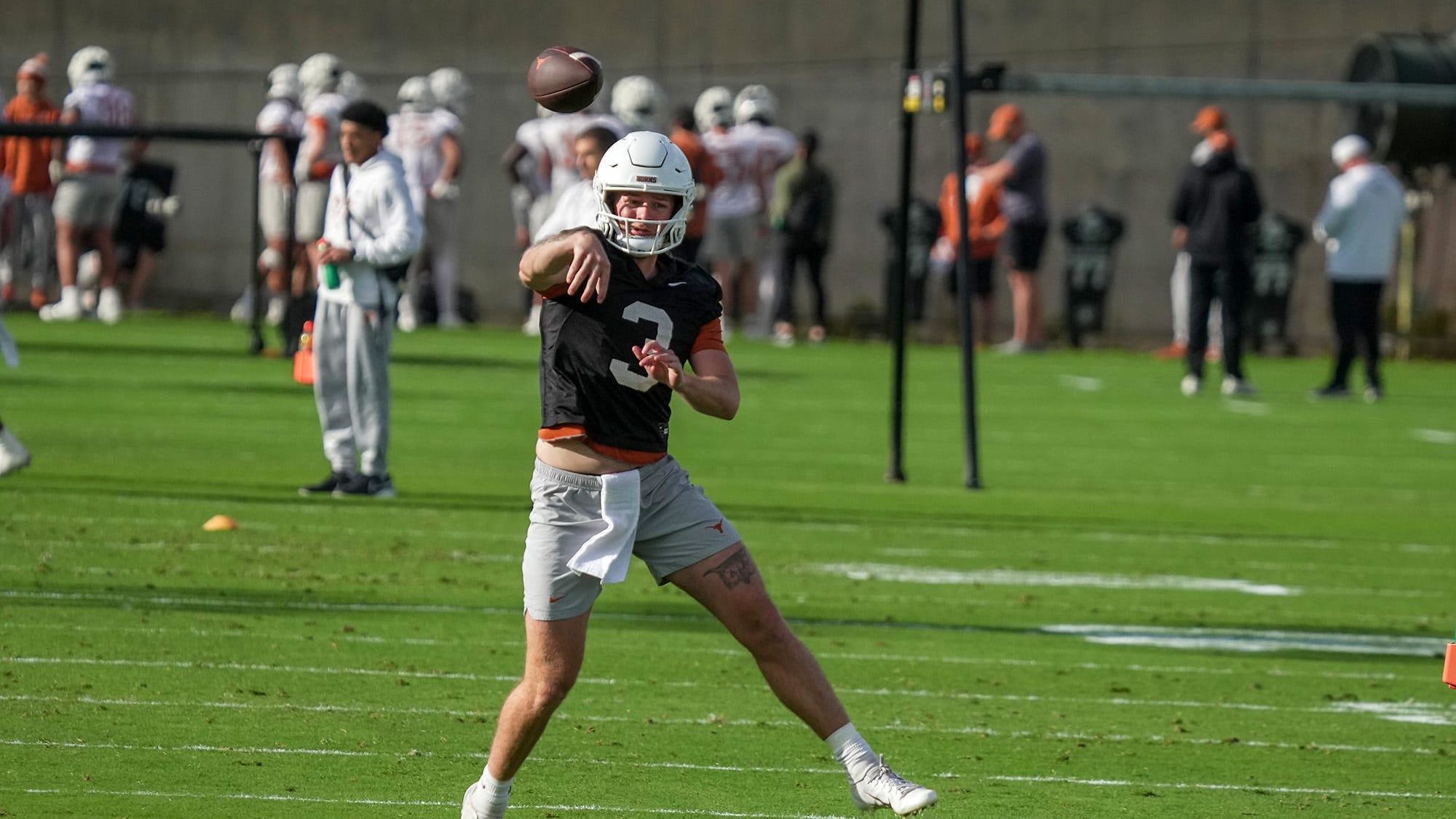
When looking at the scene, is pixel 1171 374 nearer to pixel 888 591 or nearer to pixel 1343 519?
pixel 1343 519

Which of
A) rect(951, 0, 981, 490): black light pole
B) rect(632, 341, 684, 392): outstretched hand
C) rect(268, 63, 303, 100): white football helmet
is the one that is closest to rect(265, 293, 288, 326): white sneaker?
rect(268, 63, 303, 100): white football helmet

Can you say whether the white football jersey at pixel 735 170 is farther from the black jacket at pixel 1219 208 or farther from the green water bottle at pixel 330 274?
the green water bottle at pixel 330 274

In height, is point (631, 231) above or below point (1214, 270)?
above

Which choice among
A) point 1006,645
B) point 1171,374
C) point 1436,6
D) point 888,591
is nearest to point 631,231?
point 1006,645

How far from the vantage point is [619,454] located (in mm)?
5625

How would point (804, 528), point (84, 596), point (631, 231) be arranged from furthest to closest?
1. point (804, 528)
2. point (84, 596)
3. point (631, 231)

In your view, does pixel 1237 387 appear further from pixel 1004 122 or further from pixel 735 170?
pixel 735 170

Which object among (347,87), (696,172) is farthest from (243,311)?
(696,172)

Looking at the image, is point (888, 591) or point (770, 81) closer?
point (888, 591)

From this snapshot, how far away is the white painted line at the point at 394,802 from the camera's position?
5949mm

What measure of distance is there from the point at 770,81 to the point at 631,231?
23.8m

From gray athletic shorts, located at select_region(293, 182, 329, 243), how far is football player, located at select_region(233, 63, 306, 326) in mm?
140

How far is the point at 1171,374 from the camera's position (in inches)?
901

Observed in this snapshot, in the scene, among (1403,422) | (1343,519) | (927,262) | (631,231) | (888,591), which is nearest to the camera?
(631,231)
